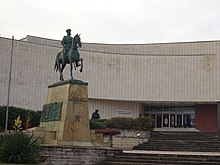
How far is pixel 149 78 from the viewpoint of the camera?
44688 mm

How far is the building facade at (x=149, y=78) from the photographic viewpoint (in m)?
42.6

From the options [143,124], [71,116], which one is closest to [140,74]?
[143,124]

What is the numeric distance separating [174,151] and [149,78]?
21.7m

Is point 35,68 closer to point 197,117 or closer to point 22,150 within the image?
point 197,117

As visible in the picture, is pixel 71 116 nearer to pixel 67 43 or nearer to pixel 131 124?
pixel 67 43

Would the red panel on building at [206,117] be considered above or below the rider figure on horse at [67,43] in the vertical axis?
below

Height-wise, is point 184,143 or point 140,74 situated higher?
point 140,74

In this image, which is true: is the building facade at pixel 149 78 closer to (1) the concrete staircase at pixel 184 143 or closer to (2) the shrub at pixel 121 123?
(2) the shrub at pixel 121 123

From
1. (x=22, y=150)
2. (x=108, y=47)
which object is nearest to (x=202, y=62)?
(x=108, y=47)

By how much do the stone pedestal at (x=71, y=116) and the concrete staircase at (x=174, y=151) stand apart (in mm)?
1805

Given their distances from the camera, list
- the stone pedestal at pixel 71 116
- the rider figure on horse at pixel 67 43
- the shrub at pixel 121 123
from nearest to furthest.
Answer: the stone pedestal at pixel 71 116 < the rider figure on horse at pixel 67 43 < the shrub at pixel 121 123

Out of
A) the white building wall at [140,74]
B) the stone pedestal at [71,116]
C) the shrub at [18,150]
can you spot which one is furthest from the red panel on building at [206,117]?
the shrub at [18,150]

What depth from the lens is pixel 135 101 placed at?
4497 centimetres

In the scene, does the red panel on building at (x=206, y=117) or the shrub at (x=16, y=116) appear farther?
the red panel on building at (x=206, y=117)
